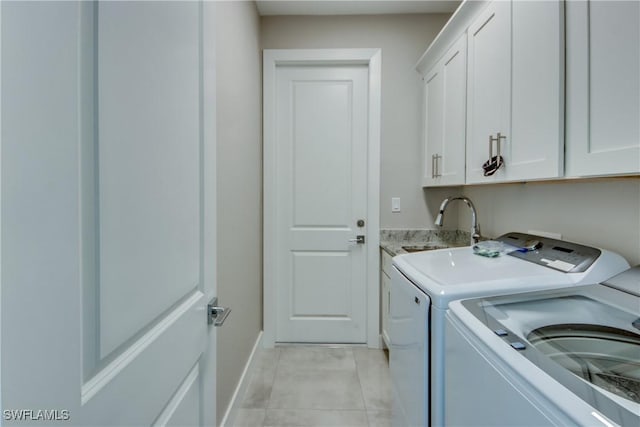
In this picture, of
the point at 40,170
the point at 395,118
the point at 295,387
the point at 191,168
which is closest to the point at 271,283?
the point at 295,387

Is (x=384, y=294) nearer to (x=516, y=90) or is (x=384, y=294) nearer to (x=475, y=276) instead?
(x=475, y=276)

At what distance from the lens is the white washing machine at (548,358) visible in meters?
0.50

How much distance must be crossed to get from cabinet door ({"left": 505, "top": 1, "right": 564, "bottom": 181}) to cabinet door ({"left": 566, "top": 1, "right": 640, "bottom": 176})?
30mm

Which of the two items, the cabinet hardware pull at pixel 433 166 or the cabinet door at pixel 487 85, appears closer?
the cabinet door at pixel 487 85

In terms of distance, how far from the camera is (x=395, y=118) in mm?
2459

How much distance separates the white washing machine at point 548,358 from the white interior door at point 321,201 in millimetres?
1623

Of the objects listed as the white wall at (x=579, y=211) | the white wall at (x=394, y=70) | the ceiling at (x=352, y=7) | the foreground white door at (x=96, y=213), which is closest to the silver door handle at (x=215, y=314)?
the foreground white door at (x=96, y=213)

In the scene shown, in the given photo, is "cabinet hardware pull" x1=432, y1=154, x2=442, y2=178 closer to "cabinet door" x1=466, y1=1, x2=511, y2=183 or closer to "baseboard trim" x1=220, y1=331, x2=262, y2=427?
"cabinet door" x1=466, y1=1, x2=511, y2=183

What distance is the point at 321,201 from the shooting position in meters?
2.50

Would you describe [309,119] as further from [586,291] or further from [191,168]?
[586,291]

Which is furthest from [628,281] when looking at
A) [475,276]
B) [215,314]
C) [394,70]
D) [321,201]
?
[394,70]

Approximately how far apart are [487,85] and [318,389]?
1.99 meters

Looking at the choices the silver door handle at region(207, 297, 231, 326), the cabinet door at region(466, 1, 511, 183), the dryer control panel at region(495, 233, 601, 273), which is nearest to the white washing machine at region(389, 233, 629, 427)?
the dryer control panel at region(495, 233, 601, 273)

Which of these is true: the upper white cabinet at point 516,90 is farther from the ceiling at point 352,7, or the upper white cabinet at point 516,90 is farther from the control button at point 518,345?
the ceiling at point 352,7
